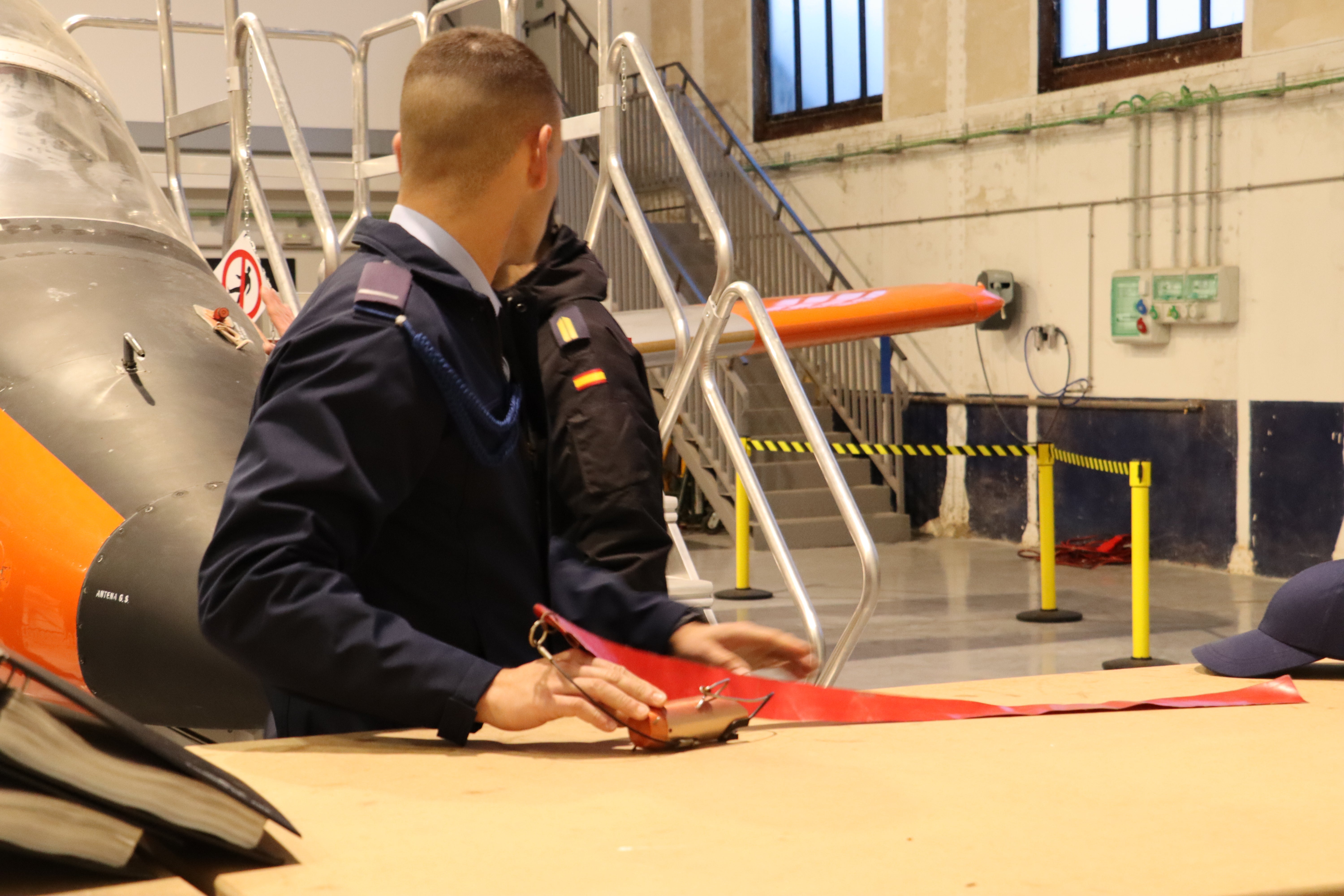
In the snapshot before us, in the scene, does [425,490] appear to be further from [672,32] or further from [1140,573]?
[672,32]

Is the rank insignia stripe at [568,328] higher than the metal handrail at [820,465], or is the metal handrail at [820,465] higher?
the rank insignia stripe at [568,328]

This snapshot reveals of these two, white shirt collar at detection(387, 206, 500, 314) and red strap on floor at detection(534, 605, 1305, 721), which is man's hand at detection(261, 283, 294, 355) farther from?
red strap on floor at detection(534, 605, 1305, 721)

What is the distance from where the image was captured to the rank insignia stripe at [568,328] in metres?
2.32

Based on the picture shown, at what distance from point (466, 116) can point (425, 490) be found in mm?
491

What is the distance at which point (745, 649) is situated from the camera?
70.6 inches

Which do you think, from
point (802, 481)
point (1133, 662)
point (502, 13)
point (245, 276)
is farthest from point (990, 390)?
point (245, 276)

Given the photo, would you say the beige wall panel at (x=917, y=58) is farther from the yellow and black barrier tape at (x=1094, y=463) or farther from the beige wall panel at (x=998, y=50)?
the yellow and black barrier tape at (x=1094, y=463)

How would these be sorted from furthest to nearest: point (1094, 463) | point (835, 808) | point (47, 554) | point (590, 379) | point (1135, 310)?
point (1135, 310)
point (1094, 463)
point (47, 554)
point (590, 379)
point (835, 808)

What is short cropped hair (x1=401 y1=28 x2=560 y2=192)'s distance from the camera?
5.71 ft

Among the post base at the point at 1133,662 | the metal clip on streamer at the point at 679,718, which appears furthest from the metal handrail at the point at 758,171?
the metal clip on streamer at the point at 679,718

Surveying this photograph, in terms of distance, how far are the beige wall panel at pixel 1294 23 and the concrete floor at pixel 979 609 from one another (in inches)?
149

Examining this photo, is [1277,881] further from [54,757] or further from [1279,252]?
[1279,252]

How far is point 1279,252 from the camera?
31.6 feet

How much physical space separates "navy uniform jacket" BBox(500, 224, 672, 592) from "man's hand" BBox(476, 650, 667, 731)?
23.5 inches
